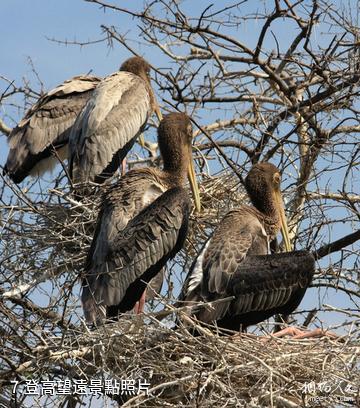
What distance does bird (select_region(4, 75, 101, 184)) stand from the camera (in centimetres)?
1223

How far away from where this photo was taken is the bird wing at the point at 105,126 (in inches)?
451

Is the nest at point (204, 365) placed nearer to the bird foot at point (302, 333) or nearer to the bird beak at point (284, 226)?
the bird foot at point (302, 333)

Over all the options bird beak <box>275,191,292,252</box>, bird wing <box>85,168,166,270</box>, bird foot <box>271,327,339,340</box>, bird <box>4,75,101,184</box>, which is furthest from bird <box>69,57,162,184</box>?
bird foot <box>271,327,339,340</box>

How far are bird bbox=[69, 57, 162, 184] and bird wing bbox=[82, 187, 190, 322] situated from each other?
6.10ft

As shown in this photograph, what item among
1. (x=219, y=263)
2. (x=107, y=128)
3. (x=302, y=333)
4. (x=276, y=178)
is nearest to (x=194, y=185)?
(x=276, y=178)

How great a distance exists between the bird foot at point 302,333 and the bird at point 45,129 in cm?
397

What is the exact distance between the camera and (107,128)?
11547mm

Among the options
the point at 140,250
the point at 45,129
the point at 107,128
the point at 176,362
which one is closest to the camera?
the point at 176,362

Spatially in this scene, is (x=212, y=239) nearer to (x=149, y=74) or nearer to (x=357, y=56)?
(x=357, y=56)

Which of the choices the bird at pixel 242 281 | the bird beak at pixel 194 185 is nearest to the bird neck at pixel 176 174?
the bird beak at pixel 194 185

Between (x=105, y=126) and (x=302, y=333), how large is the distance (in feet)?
11.3

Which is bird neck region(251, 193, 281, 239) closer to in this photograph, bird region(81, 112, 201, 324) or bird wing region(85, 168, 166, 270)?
bird region(81, 112, 201, 324)

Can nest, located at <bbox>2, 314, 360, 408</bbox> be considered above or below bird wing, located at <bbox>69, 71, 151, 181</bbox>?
below

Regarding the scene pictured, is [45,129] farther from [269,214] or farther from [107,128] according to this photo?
[269,214]
